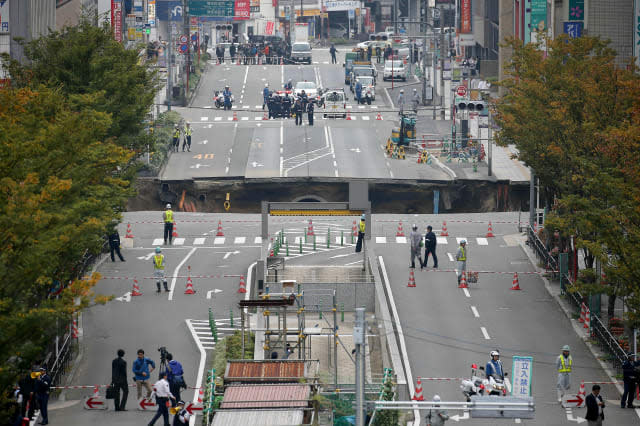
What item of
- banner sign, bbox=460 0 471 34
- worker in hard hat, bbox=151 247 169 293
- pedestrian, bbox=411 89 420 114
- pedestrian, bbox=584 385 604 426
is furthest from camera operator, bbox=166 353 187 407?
banner sign, bbox=460 0 471 34

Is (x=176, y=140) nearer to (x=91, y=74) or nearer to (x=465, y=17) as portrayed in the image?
(x=91, y=74)

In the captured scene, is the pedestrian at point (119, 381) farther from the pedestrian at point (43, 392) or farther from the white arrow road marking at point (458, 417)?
the white arrow road marking at point (458, 417)

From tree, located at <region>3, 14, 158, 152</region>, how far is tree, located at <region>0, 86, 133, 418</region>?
811 centimetres

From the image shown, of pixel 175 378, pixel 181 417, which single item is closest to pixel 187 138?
pixel 175 378

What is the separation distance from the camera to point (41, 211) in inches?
1027

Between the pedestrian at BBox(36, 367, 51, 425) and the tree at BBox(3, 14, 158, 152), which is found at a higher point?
the tree at BBox(3, 14, 158, 152)

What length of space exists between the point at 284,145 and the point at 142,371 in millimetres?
47571

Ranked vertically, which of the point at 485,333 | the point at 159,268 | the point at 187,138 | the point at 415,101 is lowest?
the point at 485,333

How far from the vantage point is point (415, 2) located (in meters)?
165

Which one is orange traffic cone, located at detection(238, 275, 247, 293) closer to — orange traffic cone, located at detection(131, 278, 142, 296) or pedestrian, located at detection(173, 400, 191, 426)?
orange traffic cone, located at detection(131, 278, 142, 296)

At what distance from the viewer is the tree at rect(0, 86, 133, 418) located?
979 inches

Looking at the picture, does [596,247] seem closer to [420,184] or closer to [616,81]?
[616,81]

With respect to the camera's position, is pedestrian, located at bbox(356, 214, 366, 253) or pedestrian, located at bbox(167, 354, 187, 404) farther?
pedestrian, located at bbox(356, 214, 366, 253)

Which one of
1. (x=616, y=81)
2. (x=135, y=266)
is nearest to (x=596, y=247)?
(x=616, y=81)
